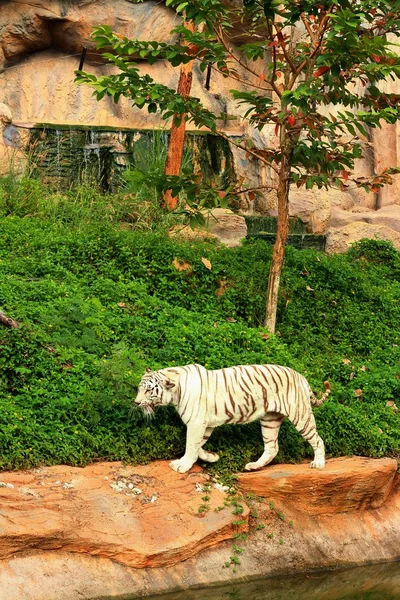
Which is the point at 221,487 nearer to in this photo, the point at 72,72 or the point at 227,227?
the point at 227,227

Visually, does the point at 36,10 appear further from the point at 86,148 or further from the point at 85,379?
the point at 85,379

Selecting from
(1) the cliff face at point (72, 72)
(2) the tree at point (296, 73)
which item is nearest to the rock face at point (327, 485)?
(2) the tree at point (296, 73)

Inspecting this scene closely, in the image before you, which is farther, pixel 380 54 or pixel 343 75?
pixel 343 75

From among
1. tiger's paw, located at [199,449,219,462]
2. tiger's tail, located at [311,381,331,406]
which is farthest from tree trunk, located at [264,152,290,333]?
tiger's paw, located at [199,449,219,462]

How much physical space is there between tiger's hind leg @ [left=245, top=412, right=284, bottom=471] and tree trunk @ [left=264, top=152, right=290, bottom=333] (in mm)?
2392

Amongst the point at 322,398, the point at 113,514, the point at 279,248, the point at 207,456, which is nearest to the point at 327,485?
the point at 207,456

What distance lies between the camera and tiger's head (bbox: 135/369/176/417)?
23.4 feet

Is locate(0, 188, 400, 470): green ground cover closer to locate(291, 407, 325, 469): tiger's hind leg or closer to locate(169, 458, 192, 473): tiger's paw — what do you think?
locate(169, 458, 192, 473): tiger's paw

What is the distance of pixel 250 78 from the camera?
20578 millimetres

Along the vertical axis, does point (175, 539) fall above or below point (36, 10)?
below

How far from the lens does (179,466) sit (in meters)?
7.15

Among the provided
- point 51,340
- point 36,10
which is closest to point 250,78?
point 36,10

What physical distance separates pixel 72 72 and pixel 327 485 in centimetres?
1353

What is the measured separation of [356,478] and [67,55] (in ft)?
45.1
